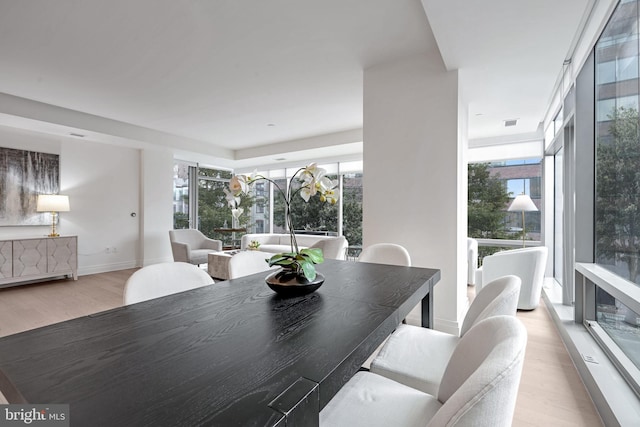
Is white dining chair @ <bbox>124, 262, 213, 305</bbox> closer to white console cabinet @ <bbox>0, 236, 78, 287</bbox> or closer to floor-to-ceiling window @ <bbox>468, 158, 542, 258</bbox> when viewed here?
white console cabinet @ <bbox>0, 236, 78, 287</bbox>

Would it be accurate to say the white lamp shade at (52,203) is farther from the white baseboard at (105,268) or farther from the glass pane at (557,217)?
the glass pane at (557,217)

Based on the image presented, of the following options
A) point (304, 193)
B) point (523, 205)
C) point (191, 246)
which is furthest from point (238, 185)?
point (191, 246)

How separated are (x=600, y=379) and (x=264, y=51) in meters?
3.47

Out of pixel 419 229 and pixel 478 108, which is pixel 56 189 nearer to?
pixel 419 229

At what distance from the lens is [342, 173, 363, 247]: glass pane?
6.62 meters

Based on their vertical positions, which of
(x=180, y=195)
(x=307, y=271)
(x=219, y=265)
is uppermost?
(x=180, y=195)

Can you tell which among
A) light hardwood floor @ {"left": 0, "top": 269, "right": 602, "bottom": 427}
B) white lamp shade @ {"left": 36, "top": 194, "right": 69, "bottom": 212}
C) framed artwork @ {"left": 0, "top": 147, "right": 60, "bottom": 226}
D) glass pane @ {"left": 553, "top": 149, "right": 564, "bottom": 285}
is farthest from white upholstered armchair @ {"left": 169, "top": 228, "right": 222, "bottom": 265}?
glass pane @ {"left": 553, "top": 149, "right": 564, "bottom": 285}

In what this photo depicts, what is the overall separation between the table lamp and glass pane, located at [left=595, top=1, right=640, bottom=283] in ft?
21.7

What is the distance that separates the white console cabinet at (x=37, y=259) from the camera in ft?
13.9

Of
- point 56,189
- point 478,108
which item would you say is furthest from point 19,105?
point 478,108

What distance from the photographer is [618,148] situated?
6.52 feet

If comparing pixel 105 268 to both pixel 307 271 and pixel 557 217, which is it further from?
pixel 557 217

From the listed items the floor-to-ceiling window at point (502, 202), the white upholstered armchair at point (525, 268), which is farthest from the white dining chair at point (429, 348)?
the floor-to-ceiling window at point (502, 202)

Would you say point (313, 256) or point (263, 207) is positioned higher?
point (263, 207)
